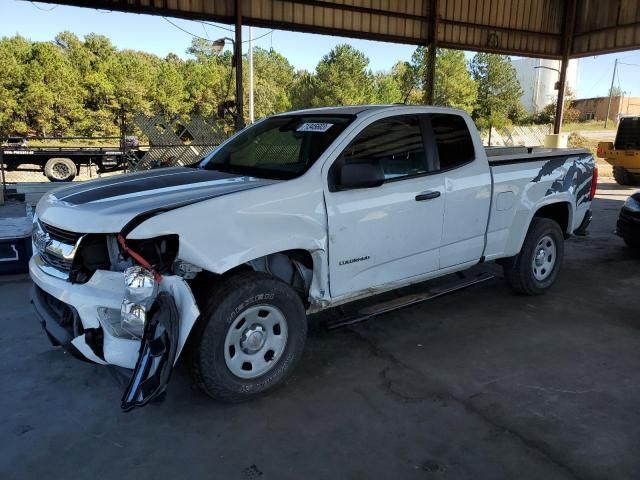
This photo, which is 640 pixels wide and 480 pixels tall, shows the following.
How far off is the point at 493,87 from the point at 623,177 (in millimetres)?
39753

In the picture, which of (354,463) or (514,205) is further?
(514,205)

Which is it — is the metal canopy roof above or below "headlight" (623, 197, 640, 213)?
above

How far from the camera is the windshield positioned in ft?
12.6

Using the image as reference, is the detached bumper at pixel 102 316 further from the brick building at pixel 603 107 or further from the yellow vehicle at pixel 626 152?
the brick building at pixel 603 107

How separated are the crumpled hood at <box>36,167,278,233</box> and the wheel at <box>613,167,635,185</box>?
1488cm

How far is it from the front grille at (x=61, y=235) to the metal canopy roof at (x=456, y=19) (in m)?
8.62

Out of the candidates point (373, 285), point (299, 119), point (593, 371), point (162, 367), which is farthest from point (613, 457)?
point (299, 119)

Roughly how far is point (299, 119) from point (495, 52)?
1378cm

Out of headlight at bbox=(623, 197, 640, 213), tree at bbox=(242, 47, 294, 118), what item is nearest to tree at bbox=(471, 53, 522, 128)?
tree at bbox=(242, 47, 294, 118)

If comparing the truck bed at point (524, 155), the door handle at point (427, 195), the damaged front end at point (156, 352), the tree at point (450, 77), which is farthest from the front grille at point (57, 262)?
the tree at point (450, 77)

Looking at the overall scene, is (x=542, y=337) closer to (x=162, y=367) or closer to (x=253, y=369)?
(x=253, y=369)

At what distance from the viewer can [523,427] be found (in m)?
3.13

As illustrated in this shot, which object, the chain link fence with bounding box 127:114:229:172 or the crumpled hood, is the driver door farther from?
the chain link fence with bounding box 127:114:229:172

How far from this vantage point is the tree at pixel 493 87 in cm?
5081
